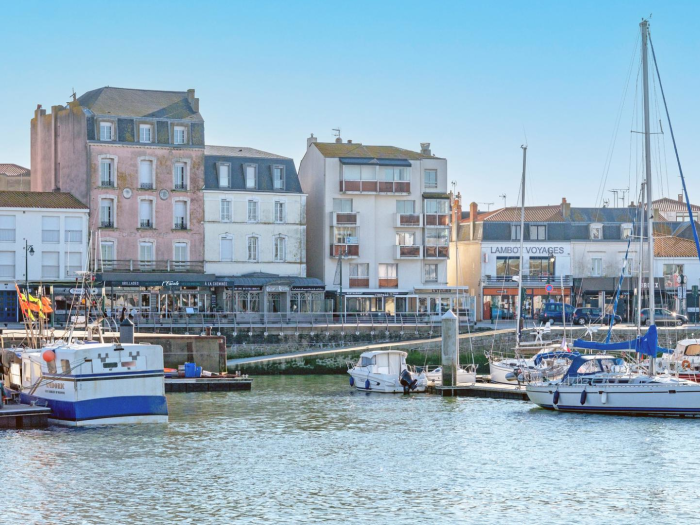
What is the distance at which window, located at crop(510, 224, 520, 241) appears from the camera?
86600 millimetres

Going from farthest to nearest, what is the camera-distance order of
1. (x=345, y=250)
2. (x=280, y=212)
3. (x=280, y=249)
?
(x=345, y=250), (x=280, y=212), (x=280, y=249)

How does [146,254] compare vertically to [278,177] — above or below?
below

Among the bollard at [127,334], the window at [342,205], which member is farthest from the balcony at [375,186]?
the bollard at [127,334]

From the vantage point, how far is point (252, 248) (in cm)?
7794

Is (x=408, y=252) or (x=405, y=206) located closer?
(x=408, y=252)

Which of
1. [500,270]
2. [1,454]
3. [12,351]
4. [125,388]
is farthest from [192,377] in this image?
[500,270]

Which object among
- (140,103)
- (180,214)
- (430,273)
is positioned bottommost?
(430,273)

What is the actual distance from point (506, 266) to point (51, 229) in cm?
3455

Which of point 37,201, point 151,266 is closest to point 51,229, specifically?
point 37,201

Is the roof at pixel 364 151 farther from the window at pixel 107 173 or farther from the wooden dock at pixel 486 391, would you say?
the wooden dock at pixel 486 391

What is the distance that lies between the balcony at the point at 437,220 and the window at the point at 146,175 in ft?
65.4

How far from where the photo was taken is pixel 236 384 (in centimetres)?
5153

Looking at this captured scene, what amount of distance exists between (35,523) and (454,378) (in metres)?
27.2

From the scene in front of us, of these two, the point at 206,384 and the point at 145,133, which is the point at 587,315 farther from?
the point at 206,384
